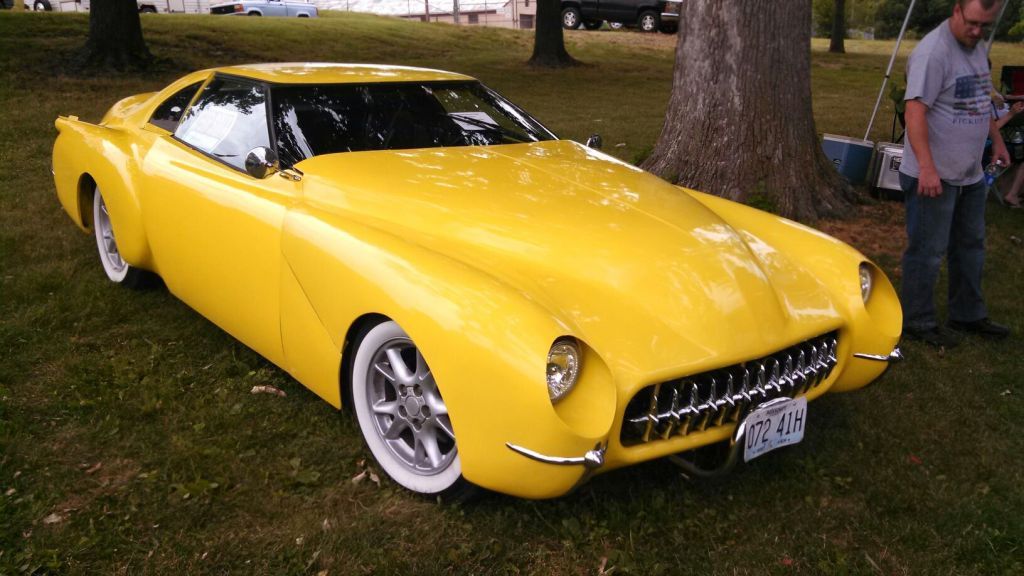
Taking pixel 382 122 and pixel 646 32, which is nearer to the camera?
pixel 382 122

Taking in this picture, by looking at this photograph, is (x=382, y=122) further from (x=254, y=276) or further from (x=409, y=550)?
(x=409, y=550)

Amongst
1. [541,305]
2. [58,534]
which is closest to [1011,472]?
[541,305]

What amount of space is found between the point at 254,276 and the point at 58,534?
1.13 meters

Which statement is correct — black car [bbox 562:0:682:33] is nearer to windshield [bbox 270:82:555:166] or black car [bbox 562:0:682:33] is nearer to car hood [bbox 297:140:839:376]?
windshield [bbox 270:82:555:166]

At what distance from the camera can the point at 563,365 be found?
2.32 metres

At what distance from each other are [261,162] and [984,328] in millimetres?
3752

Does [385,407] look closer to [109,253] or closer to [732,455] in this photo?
[732,455]

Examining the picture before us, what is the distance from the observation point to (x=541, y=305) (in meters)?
2.46

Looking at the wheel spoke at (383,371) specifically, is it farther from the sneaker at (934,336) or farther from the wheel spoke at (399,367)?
the sneaker at (934,336)

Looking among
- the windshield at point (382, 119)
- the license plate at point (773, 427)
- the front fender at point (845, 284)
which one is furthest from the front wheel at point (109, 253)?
the license plate at point (773, 427)

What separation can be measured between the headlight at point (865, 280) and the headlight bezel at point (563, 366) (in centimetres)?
142

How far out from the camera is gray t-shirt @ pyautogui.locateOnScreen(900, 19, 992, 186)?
154 inches

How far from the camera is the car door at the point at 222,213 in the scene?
126 inches

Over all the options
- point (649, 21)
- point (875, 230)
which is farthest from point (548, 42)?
point (875, 230)
